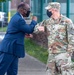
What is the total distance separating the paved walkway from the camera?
37.3 feet

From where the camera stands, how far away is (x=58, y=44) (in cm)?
761

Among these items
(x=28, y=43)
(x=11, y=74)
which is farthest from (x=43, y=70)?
(x=28, y=43)

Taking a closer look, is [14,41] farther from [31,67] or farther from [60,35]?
[31,67]

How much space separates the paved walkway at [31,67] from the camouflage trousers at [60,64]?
3.56 meters

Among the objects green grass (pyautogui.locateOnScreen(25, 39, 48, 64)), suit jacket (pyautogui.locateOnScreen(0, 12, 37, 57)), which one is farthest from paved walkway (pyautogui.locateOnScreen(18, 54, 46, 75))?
suit jacket (pyautogui.locateOnScreen(0, 12, 37, 57))

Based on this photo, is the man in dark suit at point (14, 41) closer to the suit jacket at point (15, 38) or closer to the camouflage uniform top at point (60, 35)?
the suit jacket at point (15, 38)

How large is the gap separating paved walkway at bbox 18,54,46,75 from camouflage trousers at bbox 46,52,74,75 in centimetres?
356

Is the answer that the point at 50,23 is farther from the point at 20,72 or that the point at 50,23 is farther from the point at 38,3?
the point at 38,3

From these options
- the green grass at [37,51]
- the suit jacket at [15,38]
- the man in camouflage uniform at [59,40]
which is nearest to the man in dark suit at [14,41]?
the suit jacket at [15,38]

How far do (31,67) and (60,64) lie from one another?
4.82 metres

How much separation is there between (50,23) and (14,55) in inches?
42.8

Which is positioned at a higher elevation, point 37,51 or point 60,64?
point 60,64

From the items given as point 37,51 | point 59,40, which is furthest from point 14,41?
point 37,51

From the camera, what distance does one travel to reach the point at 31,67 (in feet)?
40.6
